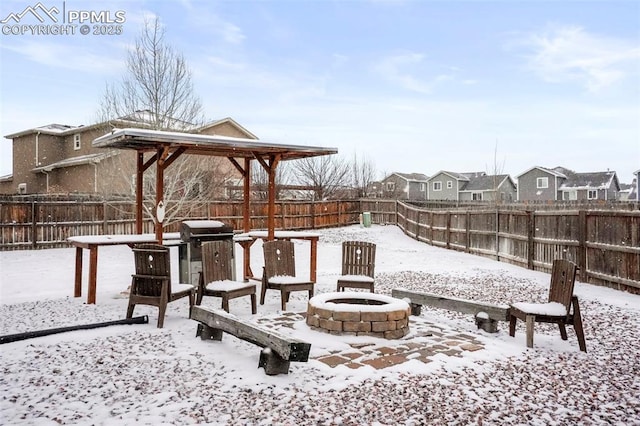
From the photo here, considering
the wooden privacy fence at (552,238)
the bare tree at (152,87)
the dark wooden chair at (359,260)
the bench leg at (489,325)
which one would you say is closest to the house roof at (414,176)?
the wooden privacy fence at (552,238)

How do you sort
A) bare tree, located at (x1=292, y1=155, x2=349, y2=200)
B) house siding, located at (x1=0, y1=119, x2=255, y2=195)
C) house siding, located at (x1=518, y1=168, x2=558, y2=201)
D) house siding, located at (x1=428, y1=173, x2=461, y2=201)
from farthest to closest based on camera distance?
house siding, located at (x1=428, y1=173, x2=461, y2=201), house siding, located at (x1=518, y1=168, x2=558, y2=201), bare tree, located at (x1=292, y1=155, x2=349, y2=200), house siding, located at (x1=0, y1=119, x2=255, y2=195)

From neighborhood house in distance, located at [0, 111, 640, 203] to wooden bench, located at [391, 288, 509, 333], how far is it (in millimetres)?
8508

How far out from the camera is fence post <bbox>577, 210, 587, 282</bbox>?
962 cm

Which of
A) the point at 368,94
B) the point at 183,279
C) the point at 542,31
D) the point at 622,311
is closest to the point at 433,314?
the point at 622,311

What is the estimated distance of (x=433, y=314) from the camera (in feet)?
22.4

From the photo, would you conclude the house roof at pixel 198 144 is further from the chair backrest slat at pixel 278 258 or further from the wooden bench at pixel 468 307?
the wooden bench at pixel 468 307

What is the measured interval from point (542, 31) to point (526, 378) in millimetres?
10493

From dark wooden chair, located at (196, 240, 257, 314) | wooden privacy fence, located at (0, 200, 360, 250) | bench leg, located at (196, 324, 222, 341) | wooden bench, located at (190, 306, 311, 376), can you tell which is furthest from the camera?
wooden privacy fence, located at (0, 200, 360, 250)

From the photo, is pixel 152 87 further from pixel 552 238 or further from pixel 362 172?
pixel 362 172

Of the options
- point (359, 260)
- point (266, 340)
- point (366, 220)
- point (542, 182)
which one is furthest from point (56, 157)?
point (542, 182)

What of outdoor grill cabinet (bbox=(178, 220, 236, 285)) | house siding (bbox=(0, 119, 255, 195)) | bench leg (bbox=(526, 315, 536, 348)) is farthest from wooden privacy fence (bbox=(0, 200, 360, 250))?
bench leg (bbox=(526, 315, 536, 348))

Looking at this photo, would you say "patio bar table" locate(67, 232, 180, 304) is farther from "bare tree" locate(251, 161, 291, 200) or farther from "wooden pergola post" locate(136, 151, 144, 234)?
"bare tree" locate(251, 161, 291, 200)

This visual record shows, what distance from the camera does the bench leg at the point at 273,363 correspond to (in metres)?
4.04

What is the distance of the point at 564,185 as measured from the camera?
124 ft
